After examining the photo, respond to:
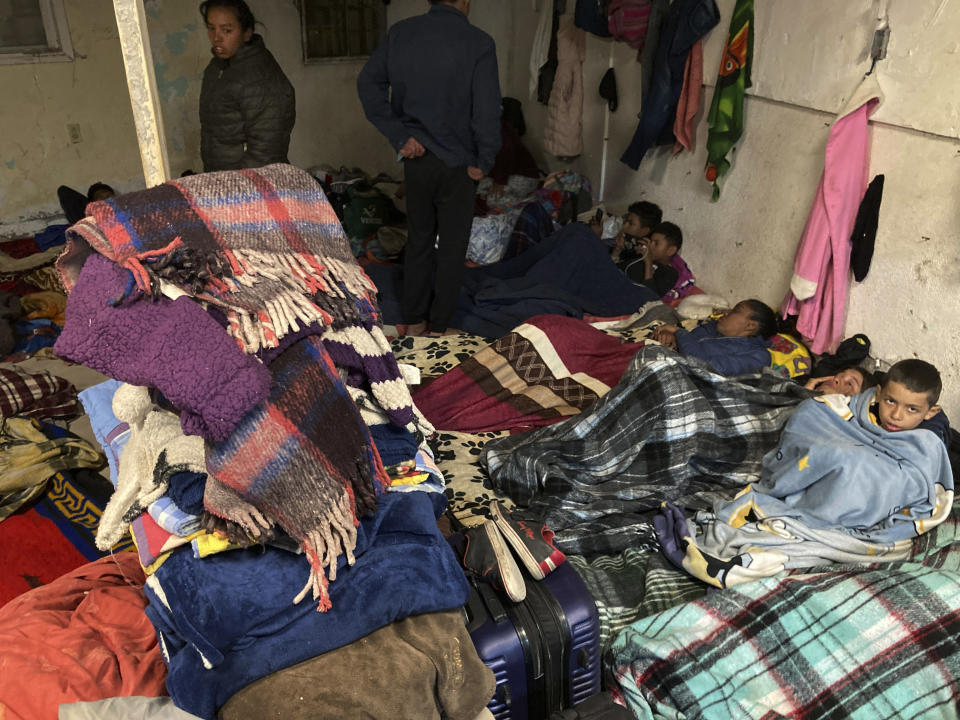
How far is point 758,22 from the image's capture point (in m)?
3.70

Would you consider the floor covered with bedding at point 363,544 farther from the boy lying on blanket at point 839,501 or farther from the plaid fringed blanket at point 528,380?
the plaid fringed blanket at point 528,380

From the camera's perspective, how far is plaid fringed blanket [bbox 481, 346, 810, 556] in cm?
247

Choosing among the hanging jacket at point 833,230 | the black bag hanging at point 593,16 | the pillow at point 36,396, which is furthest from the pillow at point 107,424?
the black bag hanging at point 593,16

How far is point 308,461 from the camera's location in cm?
144

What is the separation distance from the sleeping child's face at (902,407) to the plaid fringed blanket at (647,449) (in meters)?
0.31

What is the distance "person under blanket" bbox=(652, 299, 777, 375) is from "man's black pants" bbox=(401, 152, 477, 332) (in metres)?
1.05

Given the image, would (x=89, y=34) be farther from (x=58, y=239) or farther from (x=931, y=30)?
(x=931, y=30)

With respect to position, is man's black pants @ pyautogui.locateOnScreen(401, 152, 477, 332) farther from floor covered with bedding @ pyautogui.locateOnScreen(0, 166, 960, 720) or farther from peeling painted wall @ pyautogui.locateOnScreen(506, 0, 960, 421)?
peeling painted wall @ pyautogui.locateOnScreen(506, 0, 960, 421)

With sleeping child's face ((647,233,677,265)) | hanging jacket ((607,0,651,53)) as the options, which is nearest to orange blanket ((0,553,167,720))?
sleeping child's face ((647,233,677,265))

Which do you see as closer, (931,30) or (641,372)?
(641,372)

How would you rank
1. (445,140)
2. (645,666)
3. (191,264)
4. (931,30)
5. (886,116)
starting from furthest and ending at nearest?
1. (445,140)
2. (886,116)
3. (931,30)
4. (645,666)
5. (191,264)

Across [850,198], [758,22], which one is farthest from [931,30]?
[758,22]

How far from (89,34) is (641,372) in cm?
442

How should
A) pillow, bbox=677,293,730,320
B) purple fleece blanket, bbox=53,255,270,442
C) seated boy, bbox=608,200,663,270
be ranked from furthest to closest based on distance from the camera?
1. seated boy, bbox=608,200,663,270
2. pillow, bbox=677,293,730,320
3. purple fleece blanket, bbox=53,255,270,442
